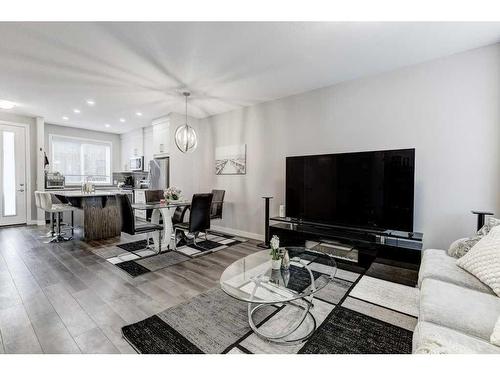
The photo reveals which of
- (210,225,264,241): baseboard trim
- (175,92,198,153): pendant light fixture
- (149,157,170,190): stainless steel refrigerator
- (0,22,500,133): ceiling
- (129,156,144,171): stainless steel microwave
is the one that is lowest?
(210,225,264,241): baseboard trim

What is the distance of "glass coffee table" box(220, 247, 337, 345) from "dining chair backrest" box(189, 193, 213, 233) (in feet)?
5.29

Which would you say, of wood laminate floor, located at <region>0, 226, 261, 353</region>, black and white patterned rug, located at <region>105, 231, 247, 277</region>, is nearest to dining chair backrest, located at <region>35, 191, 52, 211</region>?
wood laminate floor, located at <region>0, 226, 261, 353</region>

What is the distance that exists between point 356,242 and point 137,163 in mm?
6323

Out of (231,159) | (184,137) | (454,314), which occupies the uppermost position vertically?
(184,137)

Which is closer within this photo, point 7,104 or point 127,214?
point 127,214

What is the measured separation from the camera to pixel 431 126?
284 cm

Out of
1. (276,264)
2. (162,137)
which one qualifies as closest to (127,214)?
(276,264)

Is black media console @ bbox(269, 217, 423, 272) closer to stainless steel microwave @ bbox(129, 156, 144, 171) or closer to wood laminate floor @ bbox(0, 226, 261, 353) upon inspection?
wood laminate floor @ bbox(0, 226, 261, 353)

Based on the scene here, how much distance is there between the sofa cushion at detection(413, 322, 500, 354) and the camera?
3.16ft

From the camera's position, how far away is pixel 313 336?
1701 mm

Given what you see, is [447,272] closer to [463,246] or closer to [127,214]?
[463,246]

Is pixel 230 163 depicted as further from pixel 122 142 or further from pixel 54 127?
pixel 54 127

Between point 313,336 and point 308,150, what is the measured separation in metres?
2.86
